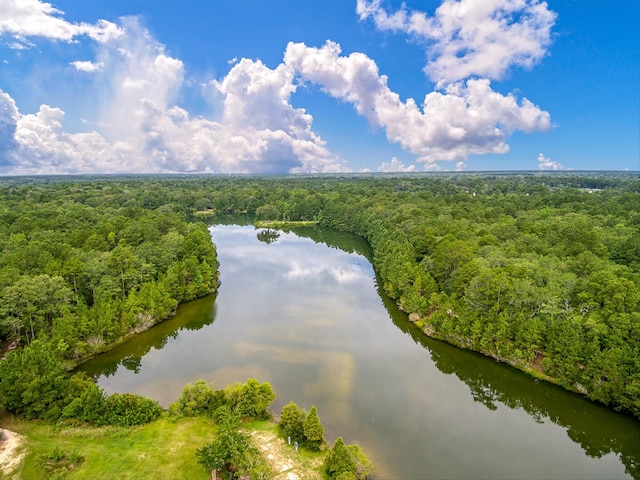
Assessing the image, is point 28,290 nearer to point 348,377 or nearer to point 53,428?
point 53,428

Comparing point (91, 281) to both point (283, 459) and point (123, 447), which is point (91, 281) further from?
point (283, 459)

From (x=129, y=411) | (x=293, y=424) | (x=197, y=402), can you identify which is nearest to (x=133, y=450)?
(x=129, y=411)

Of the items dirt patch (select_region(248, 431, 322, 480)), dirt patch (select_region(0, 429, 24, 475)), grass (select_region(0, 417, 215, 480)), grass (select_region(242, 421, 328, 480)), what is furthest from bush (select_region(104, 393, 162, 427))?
dirt patch (select_region(248, 431, 322, 480))

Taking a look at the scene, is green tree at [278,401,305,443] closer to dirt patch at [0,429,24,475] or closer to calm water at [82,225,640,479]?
A: calm water at [82,225,640,479]

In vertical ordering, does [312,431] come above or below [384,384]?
above

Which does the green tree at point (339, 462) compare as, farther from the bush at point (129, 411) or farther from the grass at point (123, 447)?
the bush at point (129, 411)

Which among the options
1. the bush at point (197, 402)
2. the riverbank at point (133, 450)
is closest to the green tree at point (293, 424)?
the riverbank at point (133, 450)

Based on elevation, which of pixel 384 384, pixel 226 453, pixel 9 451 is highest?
pixel 226 453
